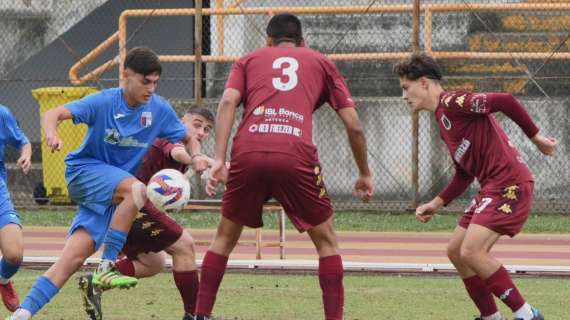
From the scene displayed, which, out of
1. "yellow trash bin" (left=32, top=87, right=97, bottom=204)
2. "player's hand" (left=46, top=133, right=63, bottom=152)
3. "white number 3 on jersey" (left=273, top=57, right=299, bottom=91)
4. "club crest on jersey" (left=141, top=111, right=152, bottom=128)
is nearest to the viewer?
"white number 3 on jersey" (left=273, top=57, right=299, bottom=91)

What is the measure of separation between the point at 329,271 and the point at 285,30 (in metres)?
1.61

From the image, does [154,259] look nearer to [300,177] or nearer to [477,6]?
[300,177]

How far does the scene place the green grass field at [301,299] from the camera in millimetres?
9664

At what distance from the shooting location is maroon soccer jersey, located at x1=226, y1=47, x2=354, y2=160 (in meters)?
8.02

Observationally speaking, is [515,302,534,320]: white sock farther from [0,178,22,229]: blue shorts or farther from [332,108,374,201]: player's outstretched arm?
[0,178,22,229]: blue shorts

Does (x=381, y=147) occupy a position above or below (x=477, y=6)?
below

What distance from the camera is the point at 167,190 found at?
8570mm

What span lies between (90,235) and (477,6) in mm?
10369

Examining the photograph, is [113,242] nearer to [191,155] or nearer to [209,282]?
[209,282]

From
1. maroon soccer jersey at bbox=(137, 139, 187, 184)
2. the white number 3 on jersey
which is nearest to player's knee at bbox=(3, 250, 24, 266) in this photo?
maroon soccer jersey at bbox=(137, 139, 187, 184)

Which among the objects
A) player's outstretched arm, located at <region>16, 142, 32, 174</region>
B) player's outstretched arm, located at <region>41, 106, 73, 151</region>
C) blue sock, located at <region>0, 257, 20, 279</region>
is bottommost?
blue sock, located at <region>0, 257, 20, 279</region>

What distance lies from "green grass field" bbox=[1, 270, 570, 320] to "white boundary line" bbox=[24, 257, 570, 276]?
8.7 inches

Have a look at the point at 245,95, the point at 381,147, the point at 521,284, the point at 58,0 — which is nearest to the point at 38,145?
the point at 58,0

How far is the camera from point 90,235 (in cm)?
876
